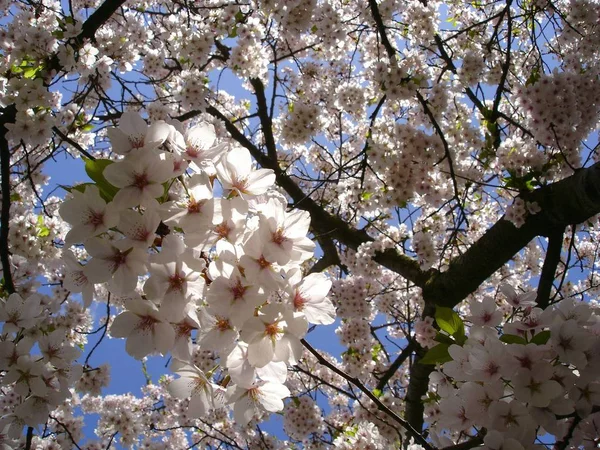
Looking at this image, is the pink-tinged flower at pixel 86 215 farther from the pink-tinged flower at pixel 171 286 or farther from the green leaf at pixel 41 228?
the green leaf at pixel 41 228

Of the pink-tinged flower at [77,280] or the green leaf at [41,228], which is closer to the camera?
the pink-tinged flower at [77,280]

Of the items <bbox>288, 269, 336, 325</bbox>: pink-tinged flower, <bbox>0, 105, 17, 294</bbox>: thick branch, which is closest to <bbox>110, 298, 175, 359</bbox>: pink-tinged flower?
<bbox>288, 269, 336, 325</bbox>: pink-tinged flower

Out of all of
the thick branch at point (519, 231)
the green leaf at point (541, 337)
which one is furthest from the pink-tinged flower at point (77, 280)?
the thick branch at point (519, 231)

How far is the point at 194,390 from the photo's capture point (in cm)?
112

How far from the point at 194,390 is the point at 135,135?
0.67 m

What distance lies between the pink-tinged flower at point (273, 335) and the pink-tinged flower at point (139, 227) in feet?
0.92

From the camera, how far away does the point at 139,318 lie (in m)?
0.99

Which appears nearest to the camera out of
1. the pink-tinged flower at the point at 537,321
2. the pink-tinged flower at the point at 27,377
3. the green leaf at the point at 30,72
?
the pink-tinged flower at the point at 537,321

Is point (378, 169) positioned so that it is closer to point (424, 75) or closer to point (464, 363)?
point (424, 75)

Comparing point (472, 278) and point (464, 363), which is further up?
point (472, 278)

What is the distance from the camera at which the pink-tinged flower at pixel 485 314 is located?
4.80ft

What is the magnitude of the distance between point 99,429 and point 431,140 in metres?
5.53

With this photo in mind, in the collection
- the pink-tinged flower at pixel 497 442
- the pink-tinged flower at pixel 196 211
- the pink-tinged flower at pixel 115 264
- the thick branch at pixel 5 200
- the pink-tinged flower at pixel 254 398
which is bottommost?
the pink-tinged flower at pixel 497 442

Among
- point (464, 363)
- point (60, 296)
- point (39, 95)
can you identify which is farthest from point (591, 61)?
point (60, 296)
